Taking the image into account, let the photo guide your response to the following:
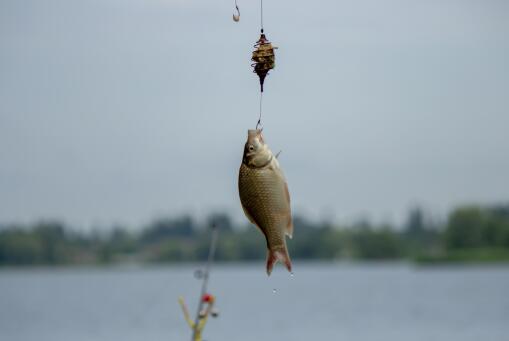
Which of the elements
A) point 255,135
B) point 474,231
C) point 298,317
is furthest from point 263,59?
point 474,231

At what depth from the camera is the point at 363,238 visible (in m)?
130

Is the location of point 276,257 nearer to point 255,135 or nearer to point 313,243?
point 255,135

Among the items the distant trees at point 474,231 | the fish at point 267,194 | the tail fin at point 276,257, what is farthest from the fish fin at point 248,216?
the distant trees at point 474,231

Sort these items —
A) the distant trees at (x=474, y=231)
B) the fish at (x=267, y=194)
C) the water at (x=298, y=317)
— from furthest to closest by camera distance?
the distant trees at (x=474, y=231)
the water at (x=298, y=317)
the fish at (x=267, y=194)

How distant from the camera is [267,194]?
7.59 metres

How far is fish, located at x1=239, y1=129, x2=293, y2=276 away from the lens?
7.58 meters

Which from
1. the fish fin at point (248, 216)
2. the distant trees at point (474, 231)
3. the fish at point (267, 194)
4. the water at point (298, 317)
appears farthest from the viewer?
the distant trees at point (474, 231)

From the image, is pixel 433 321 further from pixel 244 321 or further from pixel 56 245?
pixel 56 245

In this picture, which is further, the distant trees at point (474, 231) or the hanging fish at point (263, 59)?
the distant trees at point (474, 231)

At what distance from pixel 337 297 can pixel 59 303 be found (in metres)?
21.5

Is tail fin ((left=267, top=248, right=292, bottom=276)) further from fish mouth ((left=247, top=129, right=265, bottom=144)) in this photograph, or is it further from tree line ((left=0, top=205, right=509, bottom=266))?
tree line ((left=0, top=205, right=509, bottom=266))

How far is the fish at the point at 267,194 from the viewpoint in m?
7.58

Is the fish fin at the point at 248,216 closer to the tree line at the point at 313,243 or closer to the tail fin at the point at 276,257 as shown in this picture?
the tail fin at the point at 276,257

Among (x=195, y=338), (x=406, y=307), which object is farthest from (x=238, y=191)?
(x=406, y=307)
